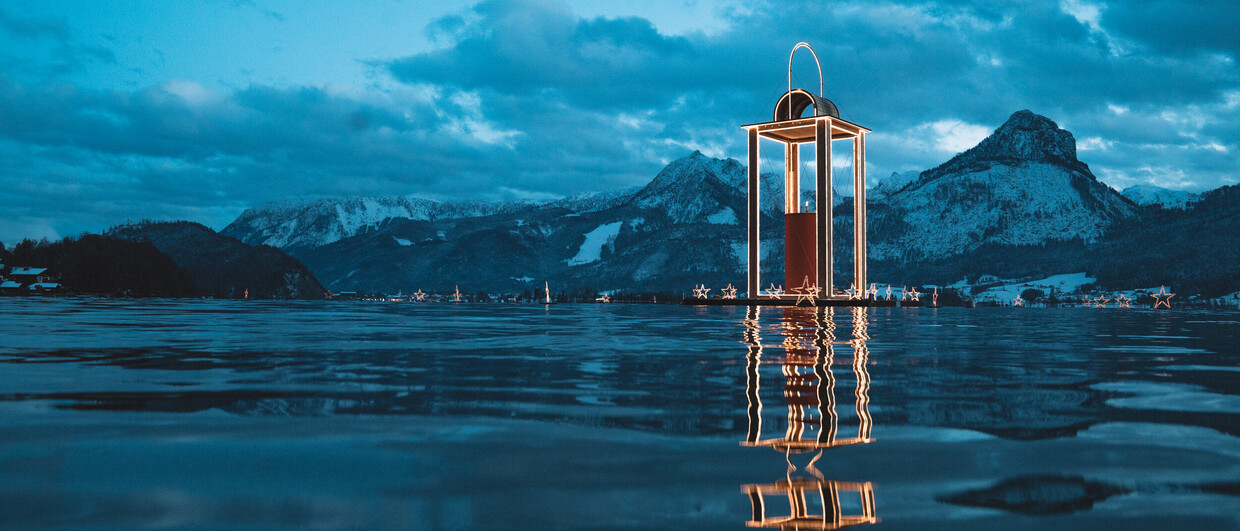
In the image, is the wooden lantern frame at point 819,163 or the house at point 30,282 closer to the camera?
the wooden lantern frame at point 819,163

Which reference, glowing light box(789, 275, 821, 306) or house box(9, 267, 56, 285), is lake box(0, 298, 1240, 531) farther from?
house box(9, 267, 56, 285)

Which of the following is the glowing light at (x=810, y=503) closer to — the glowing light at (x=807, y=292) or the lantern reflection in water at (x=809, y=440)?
the lantern reflection in water at (x=809, y=440)

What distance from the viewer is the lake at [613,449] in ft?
14.7

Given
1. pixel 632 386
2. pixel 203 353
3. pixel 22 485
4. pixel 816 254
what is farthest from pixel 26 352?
pixel 816 254

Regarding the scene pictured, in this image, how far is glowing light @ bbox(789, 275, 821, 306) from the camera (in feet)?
274

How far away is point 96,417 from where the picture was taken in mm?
7684

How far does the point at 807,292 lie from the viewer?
8469 cm

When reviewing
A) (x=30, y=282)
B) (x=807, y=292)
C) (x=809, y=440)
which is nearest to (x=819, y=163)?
(x=807, y=292)

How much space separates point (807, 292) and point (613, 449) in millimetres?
80379

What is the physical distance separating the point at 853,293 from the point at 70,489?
90.8 metres

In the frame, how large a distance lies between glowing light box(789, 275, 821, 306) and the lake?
7129cm

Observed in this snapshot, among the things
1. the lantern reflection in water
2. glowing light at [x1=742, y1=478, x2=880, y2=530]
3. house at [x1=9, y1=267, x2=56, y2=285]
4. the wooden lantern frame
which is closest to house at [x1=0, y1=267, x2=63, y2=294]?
house at [x1=9, y1=267, x2=56, y2=285]

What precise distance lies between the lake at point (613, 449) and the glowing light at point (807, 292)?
71287 mm

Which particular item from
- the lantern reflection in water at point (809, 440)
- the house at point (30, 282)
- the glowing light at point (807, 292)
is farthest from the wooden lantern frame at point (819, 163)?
the house at point (30, 282)
